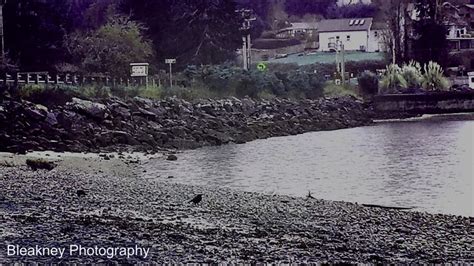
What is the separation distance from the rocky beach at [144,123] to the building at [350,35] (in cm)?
1907

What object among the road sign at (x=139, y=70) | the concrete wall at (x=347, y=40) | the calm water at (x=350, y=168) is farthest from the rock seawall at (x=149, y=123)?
the concrete wall at (x=347, y=40)

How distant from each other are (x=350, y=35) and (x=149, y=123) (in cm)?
3201

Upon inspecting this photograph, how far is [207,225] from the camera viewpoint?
8.28 metres

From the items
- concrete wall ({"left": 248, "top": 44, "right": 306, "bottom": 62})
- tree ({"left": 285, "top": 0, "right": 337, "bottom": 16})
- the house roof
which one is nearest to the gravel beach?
concrete wall ({"left": 248, "top": 44, "right": 306, "bottom": 62})

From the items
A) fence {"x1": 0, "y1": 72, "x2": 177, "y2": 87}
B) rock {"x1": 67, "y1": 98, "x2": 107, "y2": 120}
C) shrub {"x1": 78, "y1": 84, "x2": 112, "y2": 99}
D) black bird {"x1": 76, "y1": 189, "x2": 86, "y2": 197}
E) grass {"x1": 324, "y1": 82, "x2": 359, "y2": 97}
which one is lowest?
black bird {"x1": 76, "y1": 189, "x2": 86, "y2": 197}

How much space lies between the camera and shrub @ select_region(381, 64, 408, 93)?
133 feet

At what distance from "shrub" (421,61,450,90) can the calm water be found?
15862mm

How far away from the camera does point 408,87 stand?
40.5 m

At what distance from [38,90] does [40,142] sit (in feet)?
16.3

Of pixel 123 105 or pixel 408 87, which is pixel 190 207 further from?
pixel 408 87

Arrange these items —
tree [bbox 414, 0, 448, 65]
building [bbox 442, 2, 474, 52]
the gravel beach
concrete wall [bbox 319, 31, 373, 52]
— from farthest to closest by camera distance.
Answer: concrete wall [bbox 319, 31, 373, 52]
building [bbox 442, 2, 474, 52]
tree [bbox 414, 0, 448, 65]
the gravel beach

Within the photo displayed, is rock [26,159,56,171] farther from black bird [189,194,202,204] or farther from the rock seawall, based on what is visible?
black bird [189,194,202,204]

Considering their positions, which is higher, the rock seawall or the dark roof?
the dark roof

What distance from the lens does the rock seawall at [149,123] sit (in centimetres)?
1872
